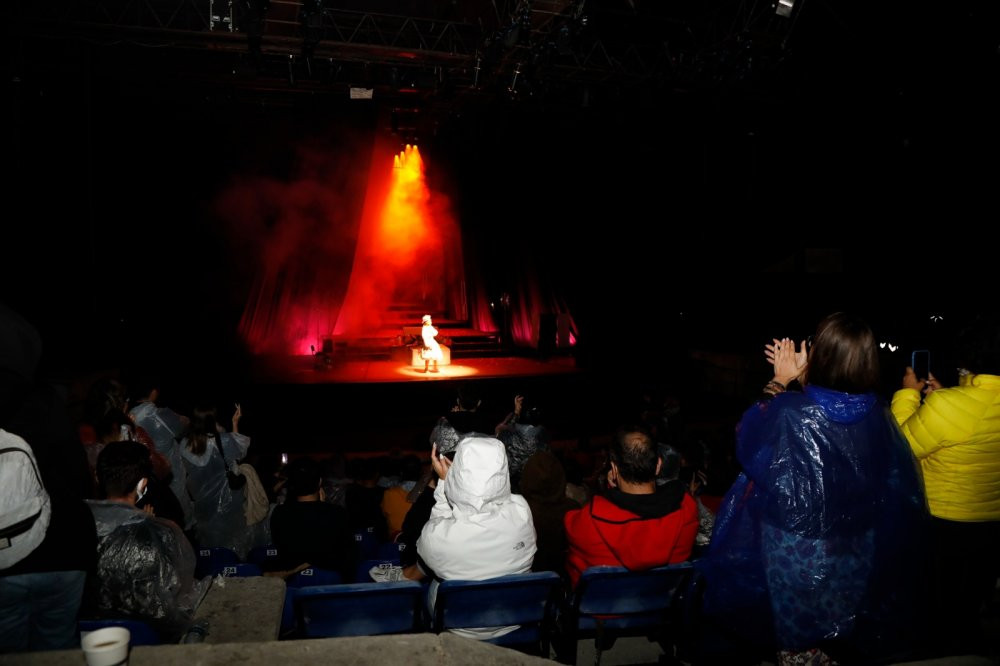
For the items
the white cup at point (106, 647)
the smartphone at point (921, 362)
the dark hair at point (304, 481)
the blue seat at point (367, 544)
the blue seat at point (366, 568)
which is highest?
the smartphone at point (921, 362)

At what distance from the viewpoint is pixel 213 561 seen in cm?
327

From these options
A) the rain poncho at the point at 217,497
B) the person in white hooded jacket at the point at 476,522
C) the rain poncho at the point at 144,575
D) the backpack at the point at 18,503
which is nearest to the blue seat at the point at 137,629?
the rain poncho at the point at 144,575

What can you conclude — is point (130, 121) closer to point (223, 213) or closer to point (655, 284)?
point (223, 213)

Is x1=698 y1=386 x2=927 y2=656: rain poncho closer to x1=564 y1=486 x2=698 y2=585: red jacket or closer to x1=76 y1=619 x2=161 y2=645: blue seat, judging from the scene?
x1=564 y1=486 x2=698 y2=585: red jacket

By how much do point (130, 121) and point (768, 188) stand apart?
1173cm

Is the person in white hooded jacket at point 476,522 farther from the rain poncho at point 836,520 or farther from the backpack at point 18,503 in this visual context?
the backpack at point 18,503

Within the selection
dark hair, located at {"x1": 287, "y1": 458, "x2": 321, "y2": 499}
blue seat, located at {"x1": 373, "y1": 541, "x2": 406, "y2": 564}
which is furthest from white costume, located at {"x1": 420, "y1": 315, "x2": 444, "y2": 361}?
dark hair, located at {"x1": 287, "y1": 458, "x2": 321, "y2": 499}

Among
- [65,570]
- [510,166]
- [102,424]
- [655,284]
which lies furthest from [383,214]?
[65,570]

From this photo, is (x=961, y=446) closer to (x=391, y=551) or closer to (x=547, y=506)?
(x=547, y=506)

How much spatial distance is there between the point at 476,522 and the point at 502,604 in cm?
41

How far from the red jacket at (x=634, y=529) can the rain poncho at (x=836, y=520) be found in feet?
1.12

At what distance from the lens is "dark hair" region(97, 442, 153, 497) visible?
2.29 meters

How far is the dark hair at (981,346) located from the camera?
2400 mm

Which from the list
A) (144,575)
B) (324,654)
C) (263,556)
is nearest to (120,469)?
(144,575)
